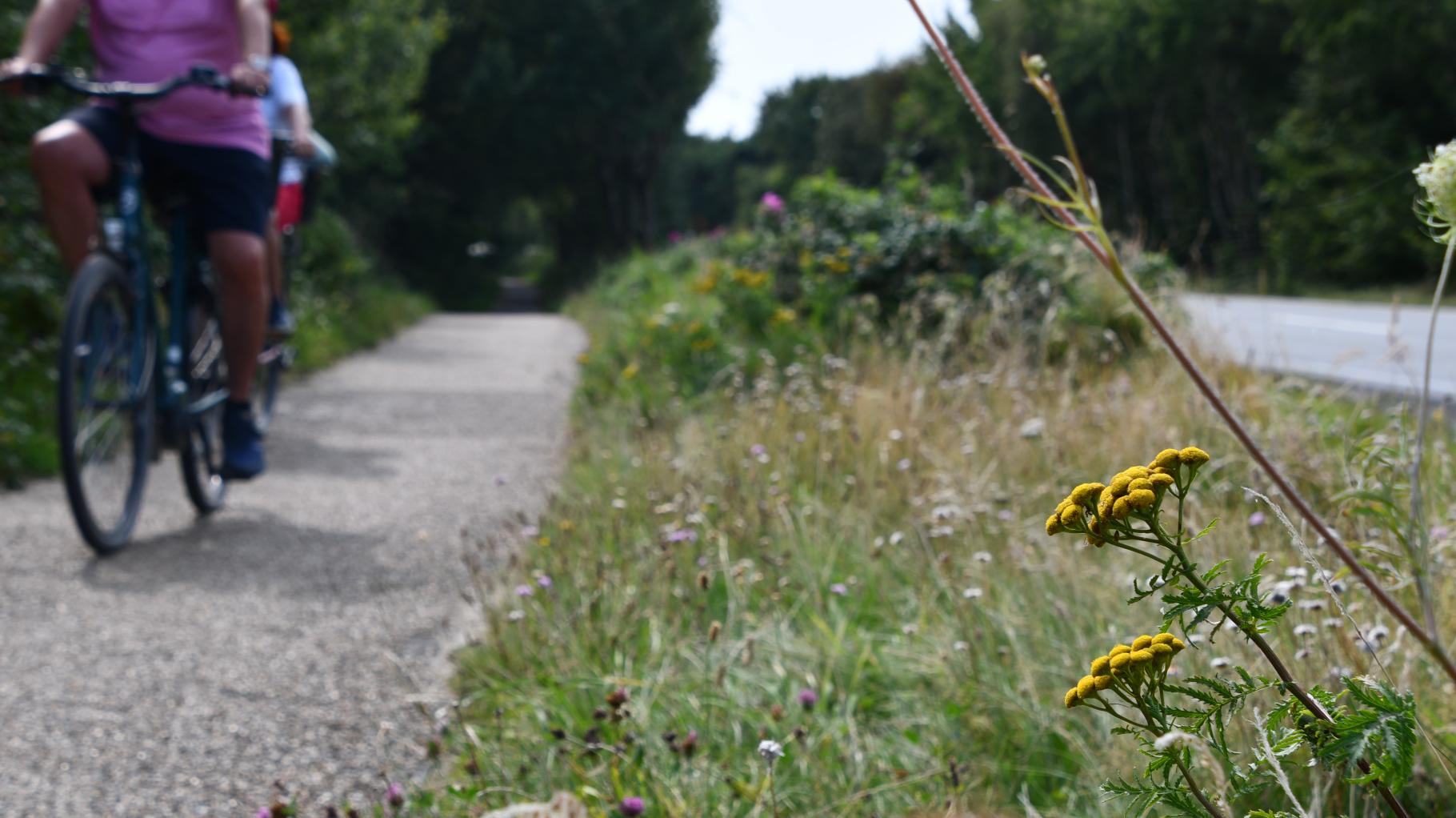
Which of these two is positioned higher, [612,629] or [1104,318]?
[1104,318]

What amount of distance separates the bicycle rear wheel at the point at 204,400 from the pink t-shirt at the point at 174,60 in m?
0.62

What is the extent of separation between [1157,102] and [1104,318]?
2956mm

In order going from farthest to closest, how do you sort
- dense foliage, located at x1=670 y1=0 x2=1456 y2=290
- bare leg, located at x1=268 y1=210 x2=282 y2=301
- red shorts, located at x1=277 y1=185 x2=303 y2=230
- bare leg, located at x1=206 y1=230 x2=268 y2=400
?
1. red shorts, located at x1=277 y1=185 x2=303 y2=230
2. dense foliage, located at x1=670 y1=0 x2=1456 y2=290
3. bare leg, located at x1=268 y1=210 x2=282 y2=301
4. bare leg, located at x1=206 y1=230 x2=268 y2=400

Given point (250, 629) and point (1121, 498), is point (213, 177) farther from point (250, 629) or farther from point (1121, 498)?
point (1121, 498)

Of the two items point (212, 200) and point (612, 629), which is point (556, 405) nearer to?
point (212, 200)

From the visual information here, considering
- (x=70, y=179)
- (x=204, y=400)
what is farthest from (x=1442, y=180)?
(x=204, y=400)

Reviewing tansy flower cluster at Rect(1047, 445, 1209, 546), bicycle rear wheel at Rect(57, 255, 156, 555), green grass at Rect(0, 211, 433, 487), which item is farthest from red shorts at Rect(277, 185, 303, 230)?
tansy flower cluster at Rect(1047, 445, 1209, 546)

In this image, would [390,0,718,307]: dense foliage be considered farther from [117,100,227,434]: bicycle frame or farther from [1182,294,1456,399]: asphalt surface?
[117,100,227,434]: bicycle frame

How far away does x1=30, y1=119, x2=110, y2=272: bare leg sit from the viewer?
3.34m

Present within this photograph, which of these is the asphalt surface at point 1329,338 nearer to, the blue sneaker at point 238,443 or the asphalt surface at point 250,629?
the asphalt surface at point 250,629

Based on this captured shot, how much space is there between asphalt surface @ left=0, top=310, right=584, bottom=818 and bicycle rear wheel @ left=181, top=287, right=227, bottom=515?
0.38ft

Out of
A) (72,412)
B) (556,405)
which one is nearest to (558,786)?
(72,412)

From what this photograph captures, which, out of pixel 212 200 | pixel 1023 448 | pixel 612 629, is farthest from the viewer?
pixel 212 200

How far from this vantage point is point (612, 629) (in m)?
2.35
